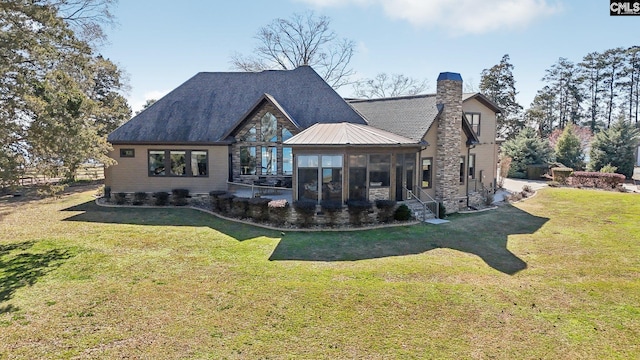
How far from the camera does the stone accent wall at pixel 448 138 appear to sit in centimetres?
1916

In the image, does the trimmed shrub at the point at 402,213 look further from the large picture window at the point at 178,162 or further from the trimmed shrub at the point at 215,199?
the large picture window at the point at 178,162

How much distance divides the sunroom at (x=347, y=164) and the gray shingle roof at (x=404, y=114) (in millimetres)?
1594

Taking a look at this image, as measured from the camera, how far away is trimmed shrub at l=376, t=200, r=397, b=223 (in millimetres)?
16391

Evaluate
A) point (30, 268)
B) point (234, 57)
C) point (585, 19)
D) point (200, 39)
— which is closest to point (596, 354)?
point (30, 268)

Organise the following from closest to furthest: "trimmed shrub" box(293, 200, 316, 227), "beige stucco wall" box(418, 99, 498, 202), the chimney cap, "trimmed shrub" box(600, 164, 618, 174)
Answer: "trimmed shrub" box(293, 200, 316, 227) → the chimney cap → "beige stucco wall" box(418, 99, 498, 202) → "trimmed shrub" box(600, 164, 618, 174)

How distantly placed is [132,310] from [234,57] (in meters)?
38.3

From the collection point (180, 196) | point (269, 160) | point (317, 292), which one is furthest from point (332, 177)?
point (180, 196)

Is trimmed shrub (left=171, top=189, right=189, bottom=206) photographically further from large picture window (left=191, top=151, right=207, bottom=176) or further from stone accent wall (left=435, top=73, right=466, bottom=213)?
stone accent wall (left=435, top=73, right=466, bottom=213)

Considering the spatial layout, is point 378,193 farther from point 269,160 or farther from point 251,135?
point 251,135

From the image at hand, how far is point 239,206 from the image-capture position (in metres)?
17.6

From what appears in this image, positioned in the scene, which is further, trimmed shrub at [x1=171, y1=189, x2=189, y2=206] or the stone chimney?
trimmed shrub at [x1=171, y1=189, x2=189, y2=206]

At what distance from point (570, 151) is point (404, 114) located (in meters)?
25.8

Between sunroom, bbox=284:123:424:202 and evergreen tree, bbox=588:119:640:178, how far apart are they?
1069 inches

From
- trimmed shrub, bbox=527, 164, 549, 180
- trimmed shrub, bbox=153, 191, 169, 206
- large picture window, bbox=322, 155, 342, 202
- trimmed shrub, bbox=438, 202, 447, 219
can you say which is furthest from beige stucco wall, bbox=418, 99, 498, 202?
trimmed shrub, bbox=153, 191, 169, 206
